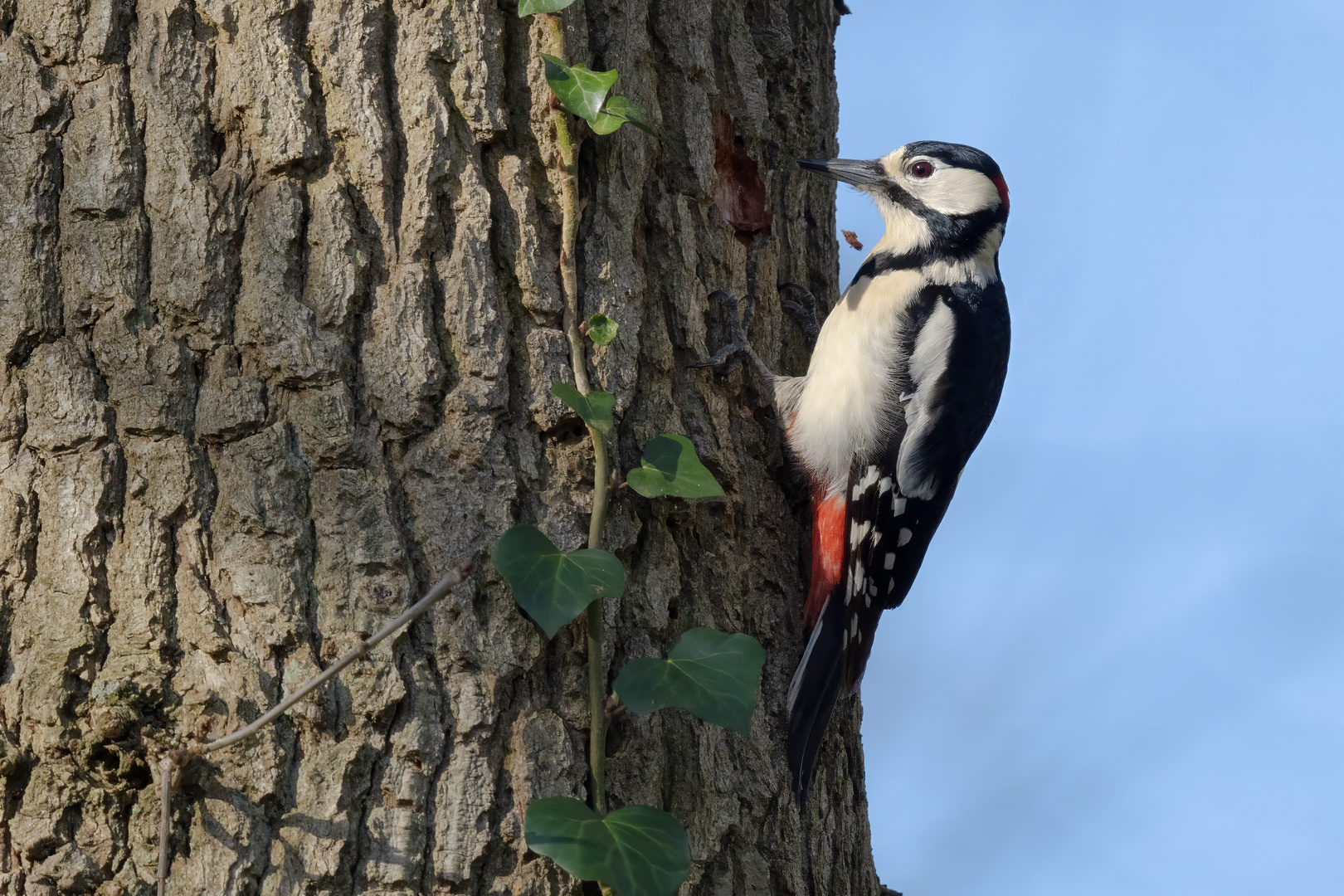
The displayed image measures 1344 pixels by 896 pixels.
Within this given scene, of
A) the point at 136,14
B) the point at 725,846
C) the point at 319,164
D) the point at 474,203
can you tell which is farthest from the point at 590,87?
the point at 725,846

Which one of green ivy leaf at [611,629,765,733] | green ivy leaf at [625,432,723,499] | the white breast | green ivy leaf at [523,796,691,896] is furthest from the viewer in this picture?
the white breast

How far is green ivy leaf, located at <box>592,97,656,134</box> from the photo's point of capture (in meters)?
1.71

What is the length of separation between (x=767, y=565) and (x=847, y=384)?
682 millimetres

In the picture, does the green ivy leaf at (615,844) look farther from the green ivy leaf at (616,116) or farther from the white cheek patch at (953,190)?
the white cheek patch at (953,190)

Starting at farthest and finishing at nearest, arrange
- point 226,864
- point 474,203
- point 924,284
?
point 924,284 → point 474,203 → point 226,864

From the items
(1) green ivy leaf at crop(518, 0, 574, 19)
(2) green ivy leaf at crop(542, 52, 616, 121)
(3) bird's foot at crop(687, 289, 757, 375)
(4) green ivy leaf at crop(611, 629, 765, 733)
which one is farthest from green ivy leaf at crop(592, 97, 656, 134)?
(4) green ivy leaf at crop(611, 629, 765, 733)

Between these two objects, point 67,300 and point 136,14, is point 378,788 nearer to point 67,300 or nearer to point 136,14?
point 67,300

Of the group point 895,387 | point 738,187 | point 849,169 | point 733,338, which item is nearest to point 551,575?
point 733,338

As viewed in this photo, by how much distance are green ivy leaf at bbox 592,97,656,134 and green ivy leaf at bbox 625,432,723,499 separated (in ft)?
1.56

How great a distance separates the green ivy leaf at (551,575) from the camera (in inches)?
57.6

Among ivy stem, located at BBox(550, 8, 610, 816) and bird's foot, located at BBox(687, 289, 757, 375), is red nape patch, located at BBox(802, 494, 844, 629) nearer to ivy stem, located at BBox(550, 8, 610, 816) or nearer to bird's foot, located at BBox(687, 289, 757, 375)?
bird's foot, located at BBox(687, 289, 757, 375)

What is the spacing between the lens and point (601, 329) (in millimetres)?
1704

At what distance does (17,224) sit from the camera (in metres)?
1.63

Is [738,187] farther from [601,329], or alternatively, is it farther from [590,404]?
[590,404]
